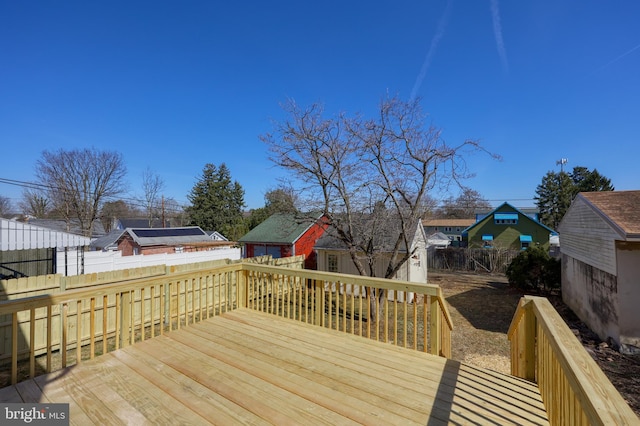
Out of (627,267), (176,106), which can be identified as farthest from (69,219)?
(627,267)

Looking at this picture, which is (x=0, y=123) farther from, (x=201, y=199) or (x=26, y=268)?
(x=201, y=199)

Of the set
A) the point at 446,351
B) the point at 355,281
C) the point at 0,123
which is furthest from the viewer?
the point at 0,123

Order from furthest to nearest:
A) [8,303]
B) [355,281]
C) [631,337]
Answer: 1. [631,337]
2. [355,281]
3. [8,303]

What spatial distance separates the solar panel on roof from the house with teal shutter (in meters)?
21.3

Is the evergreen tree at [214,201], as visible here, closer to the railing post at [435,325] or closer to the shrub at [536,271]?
the shrub at [536,271]

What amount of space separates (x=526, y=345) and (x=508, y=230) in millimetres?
22896

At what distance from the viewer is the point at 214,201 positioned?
3067cm

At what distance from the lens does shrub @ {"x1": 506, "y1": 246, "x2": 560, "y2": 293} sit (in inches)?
457

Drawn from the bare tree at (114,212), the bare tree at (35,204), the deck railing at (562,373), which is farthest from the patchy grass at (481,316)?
the bare tree at (35,204)

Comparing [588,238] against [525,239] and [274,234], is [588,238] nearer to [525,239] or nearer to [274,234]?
[274,234]

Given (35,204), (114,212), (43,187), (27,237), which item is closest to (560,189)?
(27,237)

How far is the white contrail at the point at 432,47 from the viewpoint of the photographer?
7.47 metres

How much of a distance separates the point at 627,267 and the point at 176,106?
651 inches

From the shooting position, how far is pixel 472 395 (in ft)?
7.53
